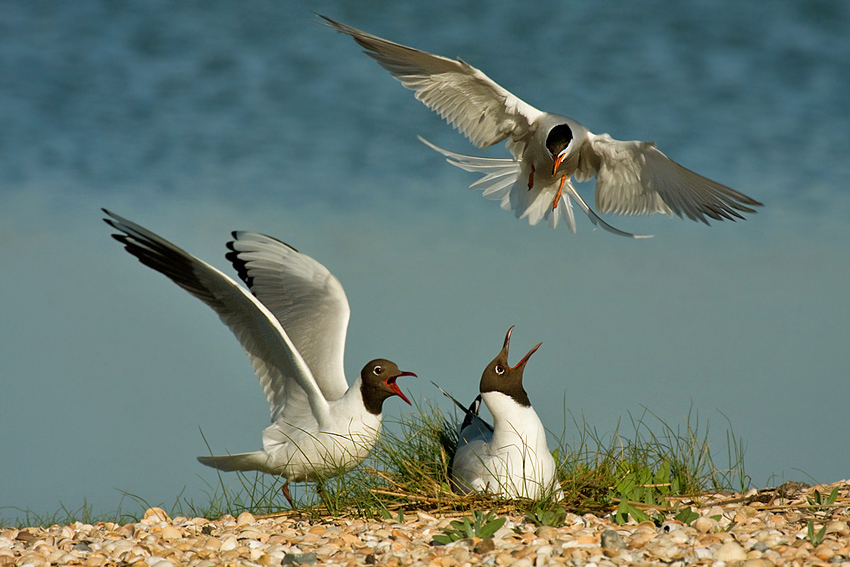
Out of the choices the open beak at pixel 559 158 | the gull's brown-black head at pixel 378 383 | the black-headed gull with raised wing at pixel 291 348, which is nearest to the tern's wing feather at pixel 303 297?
the black-headed gull with raised wing at pixel 291 348

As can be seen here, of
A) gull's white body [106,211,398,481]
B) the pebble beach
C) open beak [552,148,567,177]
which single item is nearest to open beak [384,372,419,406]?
gull's white body [106,211,398,481]

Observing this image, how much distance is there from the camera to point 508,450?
3762 mm

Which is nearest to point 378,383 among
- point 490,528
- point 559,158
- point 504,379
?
point 504,379

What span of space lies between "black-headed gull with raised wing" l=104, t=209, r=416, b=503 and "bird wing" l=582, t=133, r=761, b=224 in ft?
8.52

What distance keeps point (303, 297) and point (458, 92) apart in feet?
7.03

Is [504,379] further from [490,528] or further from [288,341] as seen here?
[288,341]

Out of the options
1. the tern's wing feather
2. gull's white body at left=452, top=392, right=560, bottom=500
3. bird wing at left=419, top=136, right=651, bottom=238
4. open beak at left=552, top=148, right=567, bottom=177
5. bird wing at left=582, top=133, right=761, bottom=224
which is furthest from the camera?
bird wing at left=419, top=136, right=651, bottom=238

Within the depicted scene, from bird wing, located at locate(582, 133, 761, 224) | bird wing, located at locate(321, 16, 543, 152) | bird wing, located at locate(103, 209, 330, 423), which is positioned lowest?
bird wing, located at locate(103, 209, 330, 423)

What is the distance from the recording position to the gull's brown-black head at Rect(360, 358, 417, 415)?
15.6 ft

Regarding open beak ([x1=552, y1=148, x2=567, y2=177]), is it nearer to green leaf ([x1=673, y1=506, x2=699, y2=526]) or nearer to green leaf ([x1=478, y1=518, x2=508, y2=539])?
green leaf ([x1=673, y1=506, x2=699, y2=526])

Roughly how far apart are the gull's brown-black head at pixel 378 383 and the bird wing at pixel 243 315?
0.28m

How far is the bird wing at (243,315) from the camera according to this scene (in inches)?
178

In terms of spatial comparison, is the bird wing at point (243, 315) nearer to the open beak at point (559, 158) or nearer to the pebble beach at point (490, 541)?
the pebble beach at point (490, 541)

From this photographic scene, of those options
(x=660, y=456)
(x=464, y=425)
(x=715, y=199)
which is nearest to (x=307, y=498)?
(x=464, y=425)
